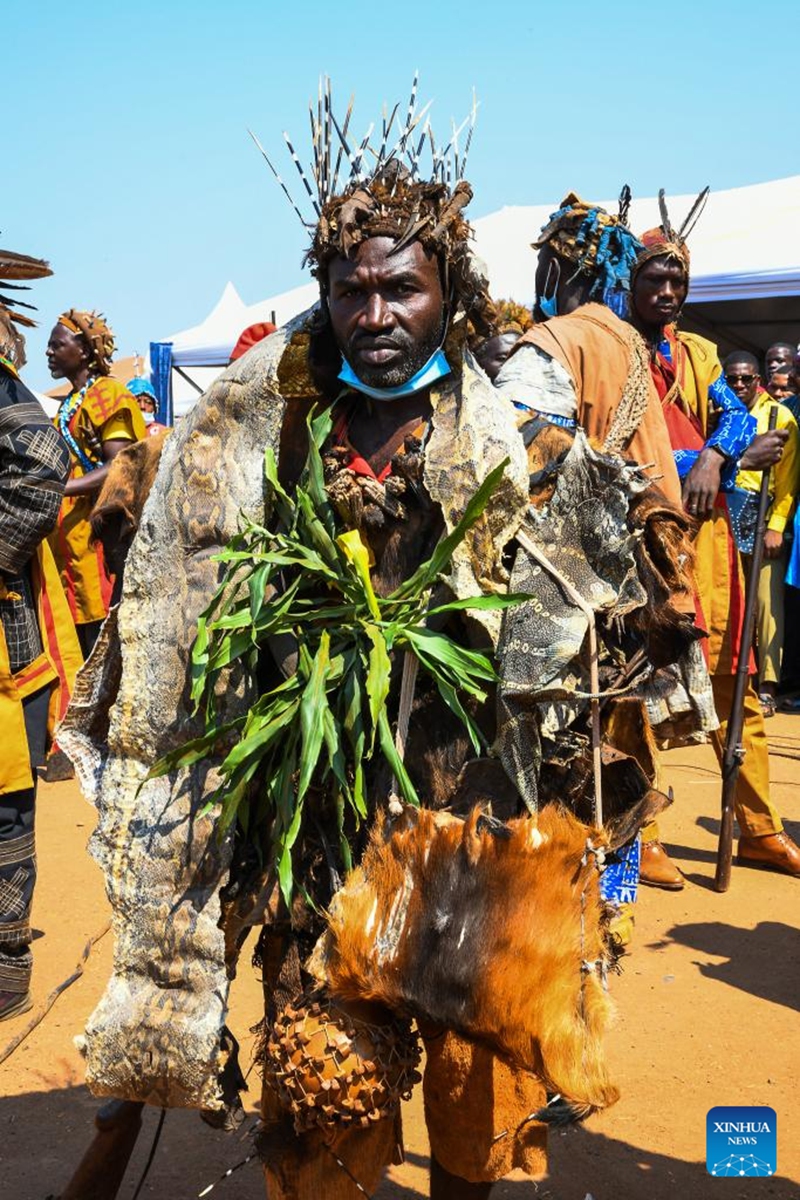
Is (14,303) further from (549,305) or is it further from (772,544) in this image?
(772,544)

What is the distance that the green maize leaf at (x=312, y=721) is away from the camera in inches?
101

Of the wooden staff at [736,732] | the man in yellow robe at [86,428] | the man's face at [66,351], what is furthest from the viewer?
the man's face at [66,351]

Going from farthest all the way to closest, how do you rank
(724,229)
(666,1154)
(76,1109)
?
(724,229) → (76,1109) → (666,1154)

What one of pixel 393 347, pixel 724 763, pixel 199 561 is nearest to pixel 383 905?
pixel 199 561

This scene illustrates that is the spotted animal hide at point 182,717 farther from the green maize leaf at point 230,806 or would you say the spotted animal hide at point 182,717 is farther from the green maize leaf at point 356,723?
the green maize leaf at point 356,723

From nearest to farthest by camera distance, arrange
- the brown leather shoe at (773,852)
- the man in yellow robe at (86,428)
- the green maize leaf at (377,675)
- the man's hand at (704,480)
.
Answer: the green maize leaf at (377,675) < the man's hand at (704,480) < the brown leather shoe at (773,852) < the man in yellow robe at (86,428)

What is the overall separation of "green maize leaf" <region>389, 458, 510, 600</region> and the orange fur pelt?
45cm

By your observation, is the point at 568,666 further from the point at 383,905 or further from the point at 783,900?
the point at 783,900

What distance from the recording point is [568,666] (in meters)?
2.59

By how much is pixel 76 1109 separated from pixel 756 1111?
2.07 metres

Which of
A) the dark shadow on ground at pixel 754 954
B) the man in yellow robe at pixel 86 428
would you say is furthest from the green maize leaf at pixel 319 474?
the man in yellow robe at pixel 86 428

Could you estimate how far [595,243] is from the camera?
187 inches

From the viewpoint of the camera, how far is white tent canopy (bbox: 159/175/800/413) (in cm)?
1171

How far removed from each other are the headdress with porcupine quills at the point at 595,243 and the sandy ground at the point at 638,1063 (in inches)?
102
